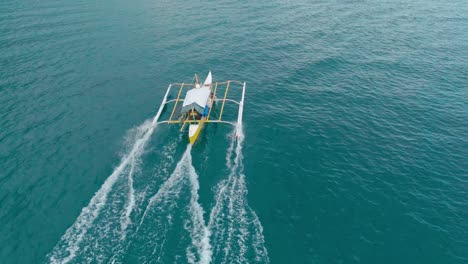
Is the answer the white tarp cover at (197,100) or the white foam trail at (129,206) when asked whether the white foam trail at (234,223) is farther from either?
the white tarp cover at (197,100)

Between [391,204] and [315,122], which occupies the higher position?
[315,122]


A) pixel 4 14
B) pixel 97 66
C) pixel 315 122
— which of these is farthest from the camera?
pixel 4 14

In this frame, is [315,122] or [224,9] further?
[224,9]

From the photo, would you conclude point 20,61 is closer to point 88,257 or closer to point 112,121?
point 112,121

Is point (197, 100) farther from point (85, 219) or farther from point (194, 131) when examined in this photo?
point (85, 219)

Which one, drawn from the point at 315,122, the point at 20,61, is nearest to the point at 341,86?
the point at 315,122

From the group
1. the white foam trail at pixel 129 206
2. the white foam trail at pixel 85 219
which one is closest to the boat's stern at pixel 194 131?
the white foam trail at pixel 85 219

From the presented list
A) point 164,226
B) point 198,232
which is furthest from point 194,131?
point 198,232

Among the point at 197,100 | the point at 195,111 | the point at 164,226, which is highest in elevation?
the point at 197,100
